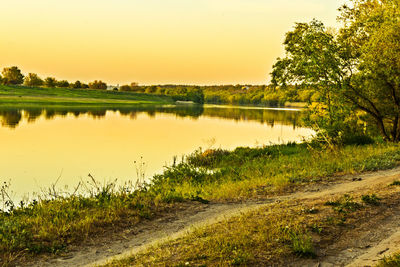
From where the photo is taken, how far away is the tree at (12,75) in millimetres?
138875

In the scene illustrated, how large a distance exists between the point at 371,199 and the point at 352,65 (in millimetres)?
18406

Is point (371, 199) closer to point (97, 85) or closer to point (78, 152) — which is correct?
point (78, 152)

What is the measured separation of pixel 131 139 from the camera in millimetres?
38500

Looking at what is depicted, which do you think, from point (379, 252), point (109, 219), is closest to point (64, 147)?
point (109, 219)

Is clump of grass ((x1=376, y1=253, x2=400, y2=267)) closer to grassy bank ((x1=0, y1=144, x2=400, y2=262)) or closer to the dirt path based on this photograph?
the dirt path

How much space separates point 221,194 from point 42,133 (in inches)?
1295

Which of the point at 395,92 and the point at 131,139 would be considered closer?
the point at 395,92

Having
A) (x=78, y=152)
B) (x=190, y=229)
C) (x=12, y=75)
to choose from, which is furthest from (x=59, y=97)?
(x=190, y=229)

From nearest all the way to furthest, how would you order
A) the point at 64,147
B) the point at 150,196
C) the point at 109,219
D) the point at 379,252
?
the point at 379,252, the point at 109,219, the point at 150,196, the point at 64,147

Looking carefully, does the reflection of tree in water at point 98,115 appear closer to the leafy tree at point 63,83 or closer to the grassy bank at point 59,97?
the grassy bank at point 59,97

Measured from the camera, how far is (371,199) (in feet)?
30.9

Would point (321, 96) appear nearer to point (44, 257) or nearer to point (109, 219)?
point (109, 219)

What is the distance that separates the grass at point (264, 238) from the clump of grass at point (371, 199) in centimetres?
16

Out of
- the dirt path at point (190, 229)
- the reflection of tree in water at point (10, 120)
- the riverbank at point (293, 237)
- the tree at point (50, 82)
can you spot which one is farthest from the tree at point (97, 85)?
the riverbank at point (293, 237)
